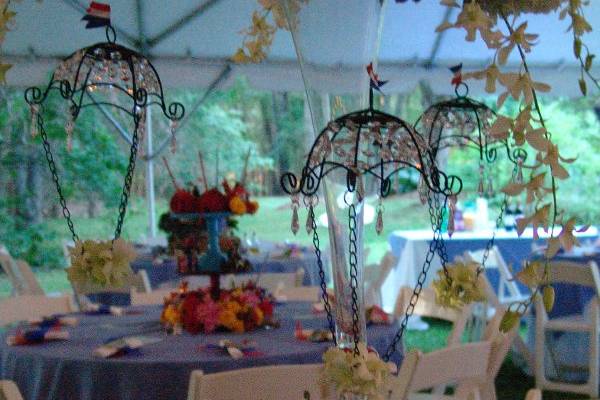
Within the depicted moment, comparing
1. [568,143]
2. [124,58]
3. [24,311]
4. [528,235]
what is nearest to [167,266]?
[24,311]

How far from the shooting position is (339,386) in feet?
4.15

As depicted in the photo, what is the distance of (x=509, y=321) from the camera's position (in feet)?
2.77

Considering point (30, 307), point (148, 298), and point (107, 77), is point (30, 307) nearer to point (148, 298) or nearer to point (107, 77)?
point (148, 298)

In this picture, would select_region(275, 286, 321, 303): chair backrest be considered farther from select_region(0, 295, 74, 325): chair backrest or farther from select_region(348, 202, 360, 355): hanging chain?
select_region(348, 202, 360, 355): hanging chain

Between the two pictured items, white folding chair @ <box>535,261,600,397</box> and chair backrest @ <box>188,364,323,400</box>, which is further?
white folding chair @ <box>535,261,600,397</box>

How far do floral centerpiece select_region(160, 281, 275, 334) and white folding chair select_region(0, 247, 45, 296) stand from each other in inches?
85.2

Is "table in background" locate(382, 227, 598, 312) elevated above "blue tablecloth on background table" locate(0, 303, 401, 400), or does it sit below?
above

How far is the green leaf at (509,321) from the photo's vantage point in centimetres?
83

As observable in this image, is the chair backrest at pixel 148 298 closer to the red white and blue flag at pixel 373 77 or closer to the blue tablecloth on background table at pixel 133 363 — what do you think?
the blue tablecloth on background table at pixel 133 363

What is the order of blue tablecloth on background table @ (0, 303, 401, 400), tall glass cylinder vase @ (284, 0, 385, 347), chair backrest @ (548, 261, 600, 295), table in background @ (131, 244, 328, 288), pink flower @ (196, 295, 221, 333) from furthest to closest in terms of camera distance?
table in background @ (131, 244, 328, 288)
chair backrest @ (548, 261, 600, 295)
pink flower @ (196, 295, 221, 333)
blue tablecloth on background table @ (0, 303, 401, 400)
tall glass cylinder vase @ (284, 0, 385, 347)

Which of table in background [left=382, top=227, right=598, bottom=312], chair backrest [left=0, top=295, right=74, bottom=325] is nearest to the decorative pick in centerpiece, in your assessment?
chair backrest [left=0, top=295, right=74, bottom=325]

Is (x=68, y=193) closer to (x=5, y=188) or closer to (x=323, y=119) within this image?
(x=5, y=188)

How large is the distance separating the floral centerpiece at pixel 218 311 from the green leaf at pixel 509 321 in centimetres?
211

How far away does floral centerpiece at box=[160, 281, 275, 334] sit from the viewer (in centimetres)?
289
